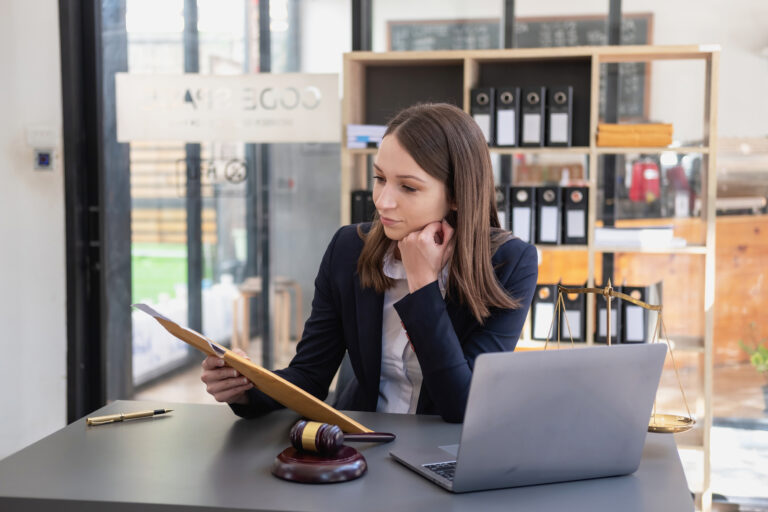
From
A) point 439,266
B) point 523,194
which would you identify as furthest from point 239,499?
point 523,194

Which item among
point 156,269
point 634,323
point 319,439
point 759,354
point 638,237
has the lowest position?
point 759,354

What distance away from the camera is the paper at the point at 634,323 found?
10.4 feet

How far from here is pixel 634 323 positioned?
3168mm

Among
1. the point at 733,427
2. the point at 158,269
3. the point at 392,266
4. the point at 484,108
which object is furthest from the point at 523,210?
the point at 158,269

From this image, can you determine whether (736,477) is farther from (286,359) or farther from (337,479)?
(337,479)

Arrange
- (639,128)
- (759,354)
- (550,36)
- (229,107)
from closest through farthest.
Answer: (639,128) < (759,354) < (550,36) < (229,107)

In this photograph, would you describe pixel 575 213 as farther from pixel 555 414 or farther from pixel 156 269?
pixel 555 414

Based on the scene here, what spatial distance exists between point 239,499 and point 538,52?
246 cm

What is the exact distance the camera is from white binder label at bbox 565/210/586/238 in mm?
3160

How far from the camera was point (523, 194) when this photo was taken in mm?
3188

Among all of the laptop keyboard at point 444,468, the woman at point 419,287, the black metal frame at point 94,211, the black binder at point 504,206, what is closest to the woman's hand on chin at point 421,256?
the woman at point 419,287

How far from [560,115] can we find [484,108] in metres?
0.30

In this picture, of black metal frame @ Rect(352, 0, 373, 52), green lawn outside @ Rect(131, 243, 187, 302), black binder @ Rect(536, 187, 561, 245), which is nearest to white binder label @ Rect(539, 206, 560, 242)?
black binder @ Rect(536, 187, 561, 245)

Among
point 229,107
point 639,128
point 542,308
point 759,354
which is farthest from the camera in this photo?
point 229,107
